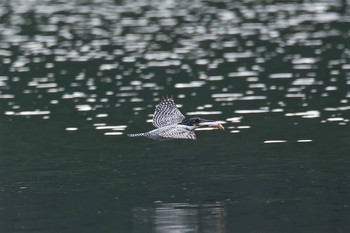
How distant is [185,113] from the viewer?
42.8 metres

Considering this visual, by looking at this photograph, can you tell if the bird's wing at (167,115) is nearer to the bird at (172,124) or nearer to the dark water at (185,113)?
the bird at (172,124)

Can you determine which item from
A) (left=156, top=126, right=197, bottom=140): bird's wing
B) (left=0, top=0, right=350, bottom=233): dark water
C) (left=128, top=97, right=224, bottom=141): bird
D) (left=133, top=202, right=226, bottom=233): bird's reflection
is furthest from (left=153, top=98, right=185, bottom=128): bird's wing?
(left=133, top=202, right=226, bottom=233): bird's reflection

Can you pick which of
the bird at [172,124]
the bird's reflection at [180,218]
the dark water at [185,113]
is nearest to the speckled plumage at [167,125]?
the bird at [172,124]

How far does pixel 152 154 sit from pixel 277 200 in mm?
7654

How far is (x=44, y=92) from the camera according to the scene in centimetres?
4944

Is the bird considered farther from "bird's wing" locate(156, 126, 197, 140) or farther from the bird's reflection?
the bird's reflection

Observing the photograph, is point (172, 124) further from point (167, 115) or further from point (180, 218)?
point (180, 218)

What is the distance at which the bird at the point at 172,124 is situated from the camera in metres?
29.3

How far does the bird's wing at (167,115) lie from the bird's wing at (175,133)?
1.48 metres

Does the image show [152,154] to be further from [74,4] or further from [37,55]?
[74,4]

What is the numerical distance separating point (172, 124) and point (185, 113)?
1073 centimetres

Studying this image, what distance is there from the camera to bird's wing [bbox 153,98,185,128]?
32.5m

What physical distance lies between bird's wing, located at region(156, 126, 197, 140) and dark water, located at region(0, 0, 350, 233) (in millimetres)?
1358

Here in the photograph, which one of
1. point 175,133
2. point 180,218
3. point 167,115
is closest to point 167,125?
point 167,115
